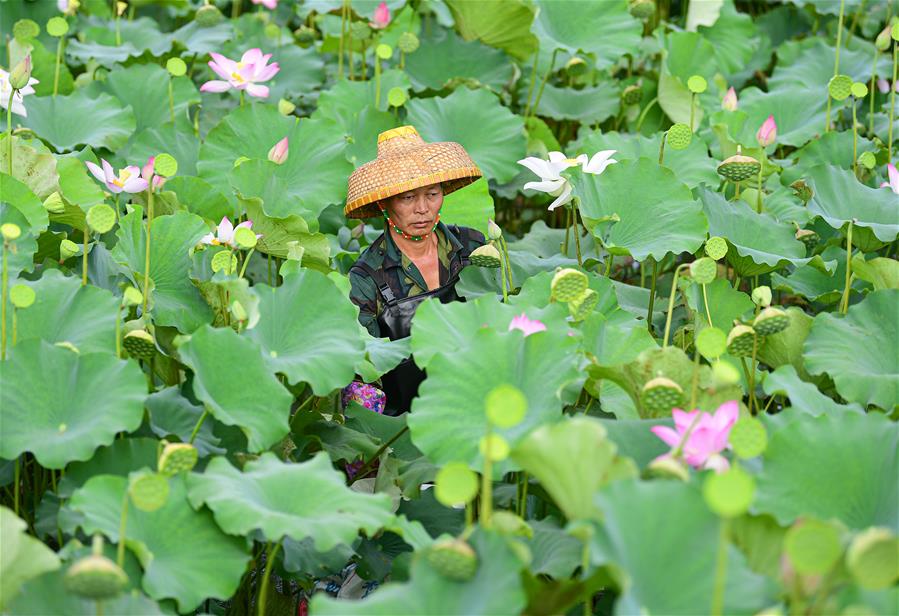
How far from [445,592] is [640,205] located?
1.03 metres

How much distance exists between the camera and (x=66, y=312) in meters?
1.70

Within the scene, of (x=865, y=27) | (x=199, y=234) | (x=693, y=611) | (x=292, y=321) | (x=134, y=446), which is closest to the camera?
(x=693, y=611)

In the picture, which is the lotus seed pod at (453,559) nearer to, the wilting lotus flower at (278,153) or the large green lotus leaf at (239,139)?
the wilting lotus flower at (278,153)

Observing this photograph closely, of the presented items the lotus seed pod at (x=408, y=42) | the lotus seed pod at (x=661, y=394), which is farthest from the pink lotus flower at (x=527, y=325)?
the lotus seed pod at (x=408, y=42)

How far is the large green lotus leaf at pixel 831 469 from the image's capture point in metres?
1.38

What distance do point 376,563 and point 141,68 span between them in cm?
154

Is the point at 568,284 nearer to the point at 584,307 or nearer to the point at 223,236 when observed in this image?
the point at 584,307

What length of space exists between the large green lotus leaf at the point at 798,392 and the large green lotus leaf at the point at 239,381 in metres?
0.63

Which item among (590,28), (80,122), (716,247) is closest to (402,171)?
(716,247)

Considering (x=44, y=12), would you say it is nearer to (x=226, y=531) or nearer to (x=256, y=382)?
(x=256, y=382)

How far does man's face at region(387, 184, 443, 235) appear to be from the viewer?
2.12 metres

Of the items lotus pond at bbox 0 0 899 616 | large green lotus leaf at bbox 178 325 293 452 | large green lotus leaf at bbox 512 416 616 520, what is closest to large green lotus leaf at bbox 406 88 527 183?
lotus pond at bbox 0 0 899 616

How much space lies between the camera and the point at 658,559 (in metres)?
1.17

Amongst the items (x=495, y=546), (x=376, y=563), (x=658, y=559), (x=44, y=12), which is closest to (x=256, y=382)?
(x=376, y=563)
